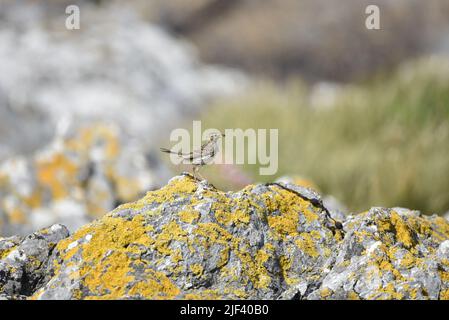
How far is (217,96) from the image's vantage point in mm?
13742

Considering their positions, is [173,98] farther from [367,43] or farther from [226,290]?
[226,290]

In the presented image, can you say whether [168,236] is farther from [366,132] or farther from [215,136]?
[366,132]

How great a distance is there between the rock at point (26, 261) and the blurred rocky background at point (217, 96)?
239 centimetres

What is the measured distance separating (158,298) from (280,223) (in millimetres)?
859

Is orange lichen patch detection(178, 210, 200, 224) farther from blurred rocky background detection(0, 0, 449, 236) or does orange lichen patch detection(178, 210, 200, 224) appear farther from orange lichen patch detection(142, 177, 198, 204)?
blurred rocky background detection(0, 0, 449, 236)

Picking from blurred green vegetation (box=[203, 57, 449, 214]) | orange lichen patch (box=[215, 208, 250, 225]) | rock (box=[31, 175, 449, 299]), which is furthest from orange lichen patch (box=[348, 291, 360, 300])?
blurred green vegetation (box=[203, 57, 449, 214])

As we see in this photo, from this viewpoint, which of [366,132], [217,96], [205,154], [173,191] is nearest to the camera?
[173,191]

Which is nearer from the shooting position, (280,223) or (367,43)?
(280,223)

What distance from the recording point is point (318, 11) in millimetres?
16859

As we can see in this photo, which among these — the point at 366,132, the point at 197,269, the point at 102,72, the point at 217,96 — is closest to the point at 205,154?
the point at 197,269

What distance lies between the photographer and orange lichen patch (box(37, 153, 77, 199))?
6.46 m

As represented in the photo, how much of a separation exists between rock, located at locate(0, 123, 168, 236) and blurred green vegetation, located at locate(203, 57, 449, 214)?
1406 mm

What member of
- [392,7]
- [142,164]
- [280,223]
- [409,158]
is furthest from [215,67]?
[280,223]

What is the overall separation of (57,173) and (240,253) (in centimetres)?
358
